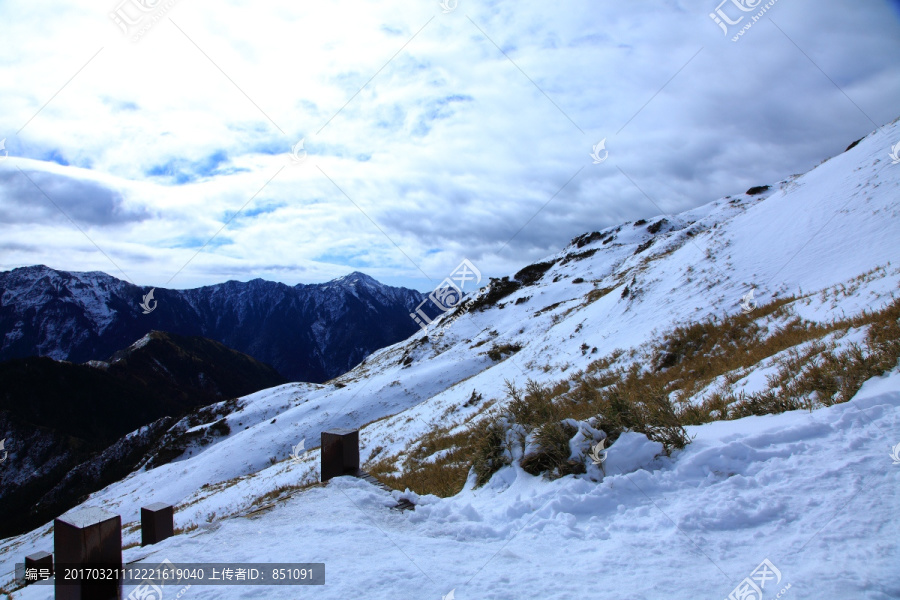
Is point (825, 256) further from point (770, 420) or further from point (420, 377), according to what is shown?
point (420, 377)

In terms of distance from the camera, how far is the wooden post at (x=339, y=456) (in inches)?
308

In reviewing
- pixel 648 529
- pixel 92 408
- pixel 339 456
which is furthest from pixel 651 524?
pixel 92 408

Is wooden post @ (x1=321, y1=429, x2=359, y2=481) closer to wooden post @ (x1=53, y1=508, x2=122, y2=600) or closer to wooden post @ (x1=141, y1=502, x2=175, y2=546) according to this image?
wooden post @ (x1=141, y1=502, x2=175, y2=546)

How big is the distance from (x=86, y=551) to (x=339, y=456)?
4099 millimetres

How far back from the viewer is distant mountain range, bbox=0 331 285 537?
65188mm

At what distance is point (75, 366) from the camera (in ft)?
429

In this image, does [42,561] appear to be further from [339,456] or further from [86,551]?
[86,551]

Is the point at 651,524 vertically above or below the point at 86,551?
below

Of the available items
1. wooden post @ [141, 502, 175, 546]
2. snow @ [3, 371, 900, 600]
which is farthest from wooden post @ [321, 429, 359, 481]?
wooden post @ [141, 502, 175, 546]

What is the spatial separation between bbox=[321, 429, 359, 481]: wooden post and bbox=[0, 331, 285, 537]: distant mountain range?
65.7 metres

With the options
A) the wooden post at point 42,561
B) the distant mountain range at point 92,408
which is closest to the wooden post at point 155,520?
the wooden post at point 42,561

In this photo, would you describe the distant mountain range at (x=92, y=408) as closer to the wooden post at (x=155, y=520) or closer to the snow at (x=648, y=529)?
the wooden post at (x=155, y=520)

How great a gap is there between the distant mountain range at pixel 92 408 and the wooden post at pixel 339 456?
6569 cm

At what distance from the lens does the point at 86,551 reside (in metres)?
4.00
